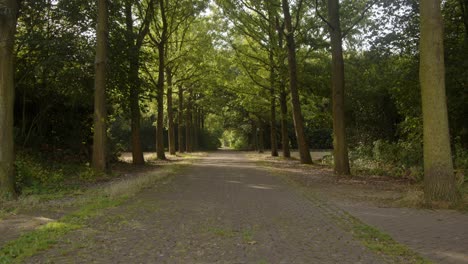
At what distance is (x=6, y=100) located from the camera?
10852 millimetres

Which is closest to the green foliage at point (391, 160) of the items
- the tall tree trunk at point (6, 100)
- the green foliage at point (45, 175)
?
the green foliage at point (45, 175)

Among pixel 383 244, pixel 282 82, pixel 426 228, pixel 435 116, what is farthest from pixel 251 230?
pixel 282 82

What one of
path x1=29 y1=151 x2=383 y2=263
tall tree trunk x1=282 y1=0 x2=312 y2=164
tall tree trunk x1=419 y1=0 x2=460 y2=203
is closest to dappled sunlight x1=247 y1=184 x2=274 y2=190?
path x1=29 y1=151 x2=383 y2=263

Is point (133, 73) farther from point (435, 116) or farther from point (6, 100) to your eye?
point (435, 116)

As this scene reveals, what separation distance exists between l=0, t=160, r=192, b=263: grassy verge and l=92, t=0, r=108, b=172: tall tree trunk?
312 cm

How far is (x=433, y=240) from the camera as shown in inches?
271

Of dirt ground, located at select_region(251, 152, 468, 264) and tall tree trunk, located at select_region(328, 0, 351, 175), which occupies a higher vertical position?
tall tree trunk, located at select_region(328, 0, 351, 175)

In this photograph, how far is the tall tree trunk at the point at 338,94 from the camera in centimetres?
1756

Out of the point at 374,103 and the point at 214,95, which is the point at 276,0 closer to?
the point at 374,103

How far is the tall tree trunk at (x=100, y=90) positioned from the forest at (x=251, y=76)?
4 cm

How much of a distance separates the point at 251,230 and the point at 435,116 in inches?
209

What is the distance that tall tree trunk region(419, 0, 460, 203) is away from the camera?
32.7 feet

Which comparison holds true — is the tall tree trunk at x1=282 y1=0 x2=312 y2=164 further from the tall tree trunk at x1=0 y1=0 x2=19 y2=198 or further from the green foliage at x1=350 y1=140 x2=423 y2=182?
the tall tree trunk at x1=0 y1=0 x2=19 y2=198

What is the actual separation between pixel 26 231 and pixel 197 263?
3.45 m
